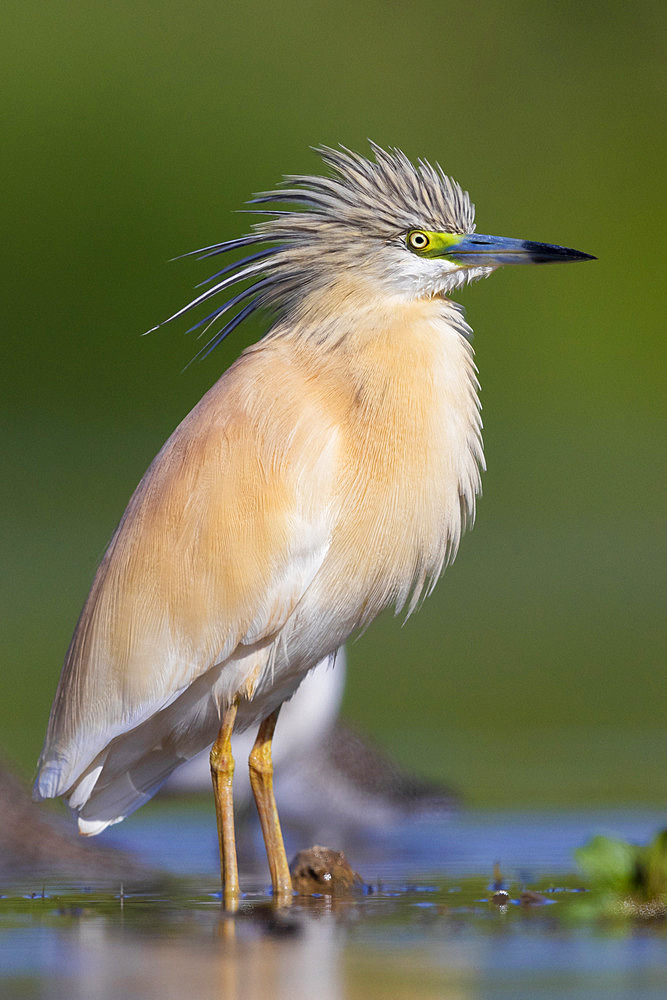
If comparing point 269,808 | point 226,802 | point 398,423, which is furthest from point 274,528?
point 269,808

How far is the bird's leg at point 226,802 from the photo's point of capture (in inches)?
202

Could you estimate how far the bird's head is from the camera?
542 centimetres

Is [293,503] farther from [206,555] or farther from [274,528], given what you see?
[206,555]

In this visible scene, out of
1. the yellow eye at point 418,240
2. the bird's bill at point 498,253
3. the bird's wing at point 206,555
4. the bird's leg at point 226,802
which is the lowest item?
the bird's leg at point 226,802

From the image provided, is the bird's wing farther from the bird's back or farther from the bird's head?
the bird's head

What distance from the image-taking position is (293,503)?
5211mm

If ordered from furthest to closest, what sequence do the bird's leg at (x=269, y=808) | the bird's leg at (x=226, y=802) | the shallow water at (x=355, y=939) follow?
the bird's leg at (x=269, y=808) → the bird's leg at (x=226, y=802) → the shallow water at (x=355, y=939)

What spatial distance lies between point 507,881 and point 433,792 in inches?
93.7

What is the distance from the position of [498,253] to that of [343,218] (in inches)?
19.5

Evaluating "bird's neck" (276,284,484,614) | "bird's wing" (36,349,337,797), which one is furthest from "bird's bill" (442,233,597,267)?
"bird's wing" (36,349,337,797)

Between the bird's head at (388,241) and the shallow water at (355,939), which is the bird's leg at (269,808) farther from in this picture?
the bird's head at (388,241)

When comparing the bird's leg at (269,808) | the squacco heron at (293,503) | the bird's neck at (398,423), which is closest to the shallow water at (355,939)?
the bird's leg at (269,808)

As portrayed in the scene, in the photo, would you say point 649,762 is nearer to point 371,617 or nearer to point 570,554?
point 371,617

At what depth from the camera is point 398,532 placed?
5.30 meters
